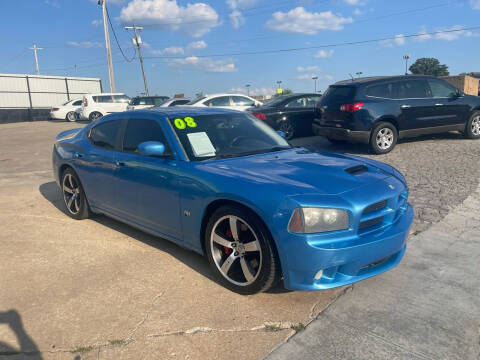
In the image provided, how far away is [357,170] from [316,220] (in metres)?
0.91

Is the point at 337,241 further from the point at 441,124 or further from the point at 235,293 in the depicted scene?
the point at 441,124

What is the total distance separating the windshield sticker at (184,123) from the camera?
382 cm

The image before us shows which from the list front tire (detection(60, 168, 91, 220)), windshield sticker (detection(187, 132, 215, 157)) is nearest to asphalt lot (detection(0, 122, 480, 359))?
front tire (detection(60, 168, 91, 220))

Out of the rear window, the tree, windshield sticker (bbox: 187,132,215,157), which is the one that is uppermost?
the tree

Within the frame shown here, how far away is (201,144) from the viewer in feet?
12.2

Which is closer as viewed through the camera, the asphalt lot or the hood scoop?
the asphalt lot

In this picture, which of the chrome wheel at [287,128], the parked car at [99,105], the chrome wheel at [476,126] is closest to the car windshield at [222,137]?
the chrome wheel at [287,128]

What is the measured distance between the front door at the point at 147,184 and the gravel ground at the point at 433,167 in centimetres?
281

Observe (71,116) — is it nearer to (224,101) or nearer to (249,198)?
(224,101)

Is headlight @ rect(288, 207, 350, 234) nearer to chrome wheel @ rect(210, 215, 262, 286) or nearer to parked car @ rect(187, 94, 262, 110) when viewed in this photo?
chrome wheel @ rect(210, 215, 262, 286)

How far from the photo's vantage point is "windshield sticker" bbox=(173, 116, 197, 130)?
3.82 metres

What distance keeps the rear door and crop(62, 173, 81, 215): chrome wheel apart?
315 inches

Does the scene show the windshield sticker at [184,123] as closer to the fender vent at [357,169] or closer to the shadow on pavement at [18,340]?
the fender vent at [357,169]

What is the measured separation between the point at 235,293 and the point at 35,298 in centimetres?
163
